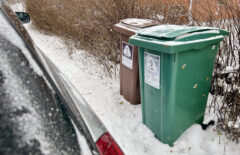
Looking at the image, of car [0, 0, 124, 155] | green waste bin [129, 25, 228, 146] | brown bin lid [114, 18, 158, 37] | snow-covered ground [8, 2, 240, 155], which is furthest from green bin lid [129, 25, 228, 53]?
snow-covered ground [8, 2, 240, 155]

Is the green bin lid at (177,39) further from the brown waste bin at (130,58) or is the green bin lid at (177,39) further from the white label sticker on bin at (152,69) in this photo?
Answer: the brown waste bin at (130,58)

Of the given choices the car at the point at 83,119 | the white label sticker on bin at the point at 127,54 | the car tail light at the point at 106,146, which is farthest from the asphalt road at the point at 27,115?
the white label sticker on bin at the point at 127,54

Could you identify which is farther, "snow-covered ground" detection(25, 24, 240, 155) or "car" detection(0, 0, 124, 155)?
"snow-covered ground" detection(25, 24, 240, 155)

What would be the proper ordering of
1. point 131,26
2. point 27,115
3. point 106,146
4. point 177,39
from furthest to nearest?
1. point 131,26
2. point 177,39
3. point 106,146
4. point 27,115

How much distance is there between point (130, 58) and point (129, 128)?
3.79 ft

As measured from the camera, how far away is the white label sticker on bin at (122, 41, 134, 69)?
128 inches

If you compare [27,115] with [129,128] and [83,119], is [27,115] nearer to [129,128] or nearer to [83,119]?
[83,119]

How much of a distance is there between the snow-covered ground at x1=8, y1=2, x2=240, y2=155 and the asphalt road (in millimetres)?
1919

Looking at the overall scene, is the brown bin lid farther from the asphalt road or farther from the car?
the asphalt road

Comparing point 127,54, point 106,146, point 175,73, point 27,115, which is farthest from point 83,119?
point 127,54

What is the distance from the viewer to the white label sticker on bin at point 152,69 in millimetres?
2339

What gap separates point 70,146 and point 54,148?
8cm

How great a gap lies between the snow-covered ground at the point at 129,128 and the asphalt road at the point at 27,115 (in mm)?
1931

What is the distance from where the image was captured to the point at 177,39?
2.10 metres
